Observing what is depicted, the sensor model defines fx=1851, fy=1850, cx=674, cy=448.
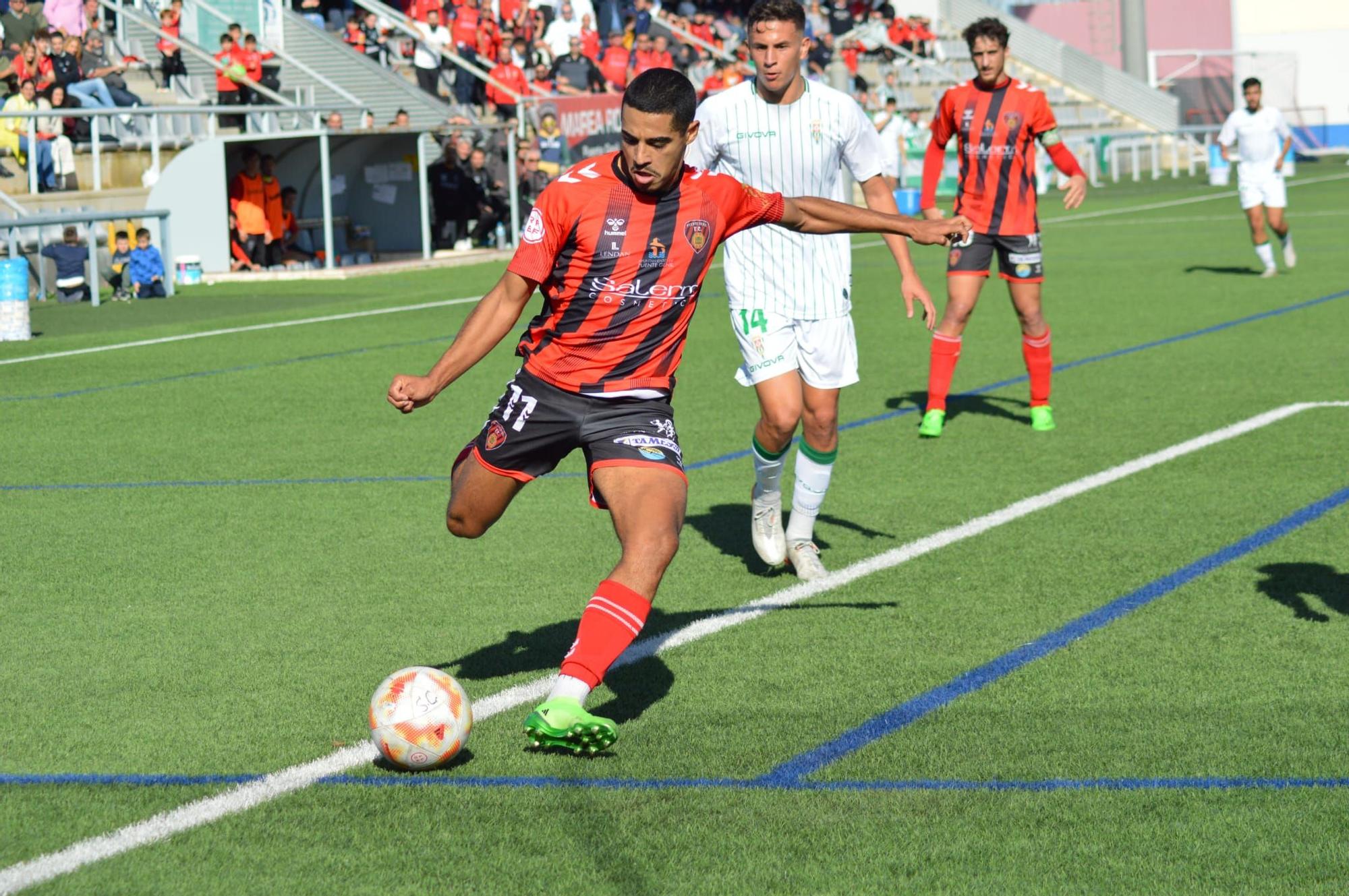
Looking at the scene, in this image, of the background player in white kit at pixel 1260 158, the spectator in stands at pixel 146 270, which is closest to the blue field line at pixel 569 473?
the background player in white kit at pixel 1260 158

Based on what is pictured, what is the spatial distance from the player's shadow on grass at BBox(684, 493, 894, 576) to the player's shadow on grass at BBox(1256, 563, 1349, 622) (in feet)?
5.51

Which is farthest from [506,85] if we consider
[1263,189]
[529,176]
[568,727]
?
[568,727]

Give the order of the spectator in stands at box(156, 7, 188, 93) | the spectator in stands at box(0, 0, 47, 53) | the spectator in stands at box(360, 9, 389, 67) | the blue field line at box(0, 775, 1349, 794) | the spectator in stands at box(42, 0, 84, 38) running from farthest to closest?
the spectator in stands at box(360, 9, 389, 67) < the spectator in stands at box(156, 7, 188, 93) < the spectator in stands at box(42, 0, 84, 38) < the spectator in stands at box(0, 0, 47, 53) < the blue field line at box(0, 775, 1349, 794)

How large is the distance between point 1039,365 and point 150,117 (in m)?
17.6

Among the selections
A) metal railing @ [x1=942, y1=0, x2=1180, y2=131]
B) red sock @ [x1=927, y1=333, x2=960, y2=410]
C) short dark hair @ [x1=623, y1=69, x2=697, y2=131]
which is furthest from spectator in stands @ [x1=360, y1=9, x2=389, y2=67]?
short dark hair @ [x1=623, y1=69, x2=697, y2=131]

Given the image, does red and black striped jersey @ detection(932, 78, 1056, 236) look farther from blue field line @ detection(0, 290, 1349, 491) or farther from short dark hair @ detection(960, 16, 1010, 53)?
blue field line @ detection(0, 290, 1349, 491)

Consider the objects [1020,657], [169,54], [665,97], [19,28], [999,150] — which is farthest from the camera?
[169,54]

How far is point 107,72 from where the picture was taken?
26.1 metres

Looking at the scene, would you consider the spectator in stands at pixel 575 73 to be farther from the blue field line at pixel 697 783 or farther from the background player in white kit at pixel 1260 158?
the blue field line at pixel 697 783

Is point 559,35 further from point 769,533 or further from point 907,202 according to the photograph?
point 769,533

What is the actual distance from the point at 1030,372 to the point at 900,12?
47020 mm

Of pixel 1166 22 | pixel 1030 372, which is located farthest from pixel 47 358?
pixel 1166 22

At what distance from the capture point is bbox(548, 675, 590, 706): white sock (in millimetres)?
4930

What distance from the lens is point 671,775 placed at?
4859 mm
